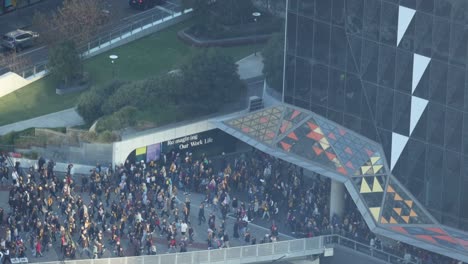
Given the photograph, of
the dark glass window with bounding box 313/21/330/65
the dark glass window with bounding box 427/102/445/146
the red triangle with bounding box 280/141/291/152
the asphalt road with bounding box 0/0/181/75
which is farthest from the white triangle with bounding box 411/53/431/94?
the asphalt road with bounding box 0/0/181/75

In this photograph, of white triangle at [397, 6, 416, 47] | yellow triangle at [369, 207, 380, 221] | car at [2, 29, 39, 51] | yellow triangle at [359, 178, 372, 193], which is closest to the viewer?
white triangle at [397, 6, 416, 47]

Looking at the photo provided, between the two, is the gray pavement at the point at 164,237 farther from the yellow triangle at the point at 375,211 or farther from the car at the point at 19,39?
the car at the point at 19,39

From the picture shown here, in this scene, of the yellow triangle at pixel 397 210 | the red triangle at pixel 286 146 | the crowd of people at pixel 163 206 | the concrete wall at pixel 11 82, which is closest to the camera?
the crowd of people at pixel 163 206

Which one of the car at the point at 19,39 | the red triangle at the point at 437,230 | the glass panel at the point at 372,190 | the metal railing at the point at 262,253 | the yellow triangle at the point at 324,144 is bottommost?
the metal railing at the point at 262,253

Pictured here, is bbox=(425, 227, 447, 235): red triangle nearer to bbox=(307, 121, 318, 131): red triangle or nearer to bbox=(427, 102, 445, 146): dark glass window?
bbox=(427, 102, 445, 146): dark glass window

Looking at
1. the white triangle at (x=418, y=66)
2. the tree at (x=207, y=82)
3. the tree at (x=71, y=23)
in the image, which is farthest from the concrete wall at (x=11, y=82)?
the white triangle at (x=418, y=66)

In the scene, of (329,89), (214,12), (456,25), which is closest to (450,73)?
(456,25)
